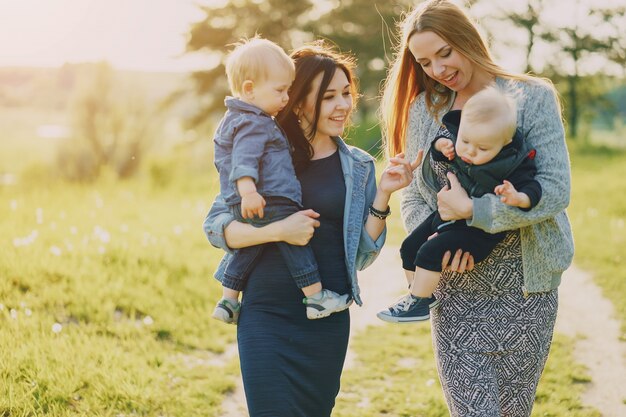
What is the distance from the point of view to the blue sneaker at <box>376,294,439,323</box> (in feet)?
10.1

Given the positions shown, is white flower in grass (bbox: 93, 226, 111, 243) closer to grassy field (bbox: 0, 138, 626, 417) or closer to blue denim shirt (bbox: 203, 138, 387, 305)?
grassy field (bbox: 0, 138, 626, 417)

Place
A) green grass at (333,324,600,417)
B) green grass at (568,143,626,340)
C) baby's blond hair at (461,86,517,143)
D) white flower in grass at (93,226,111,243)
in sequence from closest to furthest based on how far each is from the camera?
baby's blond hair at (461,86,517,143)
green grass at (333,324,600,417)
white flower in grass at (93,226,111,243)
green grass at (568,143,626,340)

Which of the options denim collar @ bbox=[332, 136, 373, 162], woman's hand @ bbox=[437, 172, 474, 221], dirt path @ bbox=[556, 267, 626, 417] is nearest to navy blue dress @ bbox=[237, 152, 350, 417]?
denim collar @ bbox=[332, 136, 373, 162]

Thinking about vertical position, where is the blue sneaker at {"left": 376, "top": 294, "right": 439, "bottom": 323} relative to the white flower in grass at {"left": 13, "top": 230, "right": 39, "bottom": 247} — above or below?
above

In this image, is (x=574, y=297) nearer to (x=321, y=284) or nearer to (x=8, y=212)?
(x=321, y=284)

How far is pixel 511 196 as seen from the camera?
267 cm

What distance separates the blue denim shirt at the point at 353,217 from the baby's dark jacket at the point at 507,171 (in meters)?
0.47

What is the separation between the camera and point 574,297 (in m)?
7.40

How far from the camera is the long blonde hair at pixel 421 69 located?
9.71ft

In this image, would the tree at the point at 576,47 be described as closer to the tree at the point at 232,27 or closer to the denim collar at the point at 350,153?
the tree at the point at 232,27

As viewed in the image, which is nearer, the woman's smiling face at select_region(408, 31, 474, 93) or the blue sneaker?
the woman's smiling face at select_region(408, 31, 474, 93)

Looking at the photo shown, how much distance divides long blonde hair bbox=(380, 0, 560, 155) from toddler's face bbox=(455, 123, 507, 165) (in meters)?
0.42

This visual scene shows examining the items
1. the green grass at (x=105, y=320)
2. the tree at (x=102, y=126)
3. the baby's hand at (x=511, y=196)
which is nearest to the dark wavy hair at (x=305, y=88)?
→ the baby's hand at (x=511, y=196)

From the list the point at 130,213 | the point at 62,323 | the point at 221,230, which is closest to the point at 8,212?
the point at 130,213
